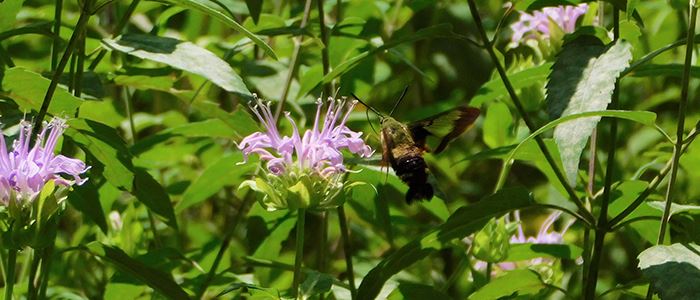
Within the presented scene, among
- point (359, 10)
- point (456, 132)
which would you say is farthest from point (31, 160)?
point (359, 10)

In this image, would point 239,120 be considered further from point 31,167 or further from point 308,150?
point 31,167

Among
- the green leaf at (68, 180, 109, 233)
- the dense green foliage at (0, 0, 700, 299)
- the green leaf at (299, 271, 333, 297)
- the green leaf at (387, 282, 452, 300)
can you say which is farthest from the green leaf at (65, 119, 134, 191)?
the green leaf at (387, 282, 452, 300)

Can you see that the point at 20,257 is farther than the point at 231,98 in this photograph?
No

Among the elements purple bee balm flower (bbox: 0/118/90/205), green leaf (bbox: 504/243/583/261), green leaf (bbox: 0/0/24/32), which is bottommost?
green leaf (bbox: 504/243/583/261)

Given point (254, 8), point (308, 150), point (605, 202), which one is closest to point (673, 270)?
point (605, 202)

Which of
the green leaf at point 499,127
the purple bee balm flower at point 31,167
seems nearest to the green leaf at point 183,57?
the purple bee balm flower at point 31,167

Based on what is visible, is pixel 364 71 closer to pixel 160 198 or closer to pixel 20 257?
pixel 160 198

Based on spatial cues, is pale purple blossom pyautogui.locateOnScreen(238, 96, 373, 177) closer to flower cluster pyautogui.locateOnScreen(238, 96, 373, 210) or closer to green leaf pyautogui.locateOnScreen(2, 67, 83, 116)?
flower cluster pyautogui.locateOnScreen(238, 96, 373, 210)

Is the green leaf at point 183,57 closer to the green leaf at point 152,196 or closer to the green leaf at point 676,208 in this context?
the green leaf at point 152,196
